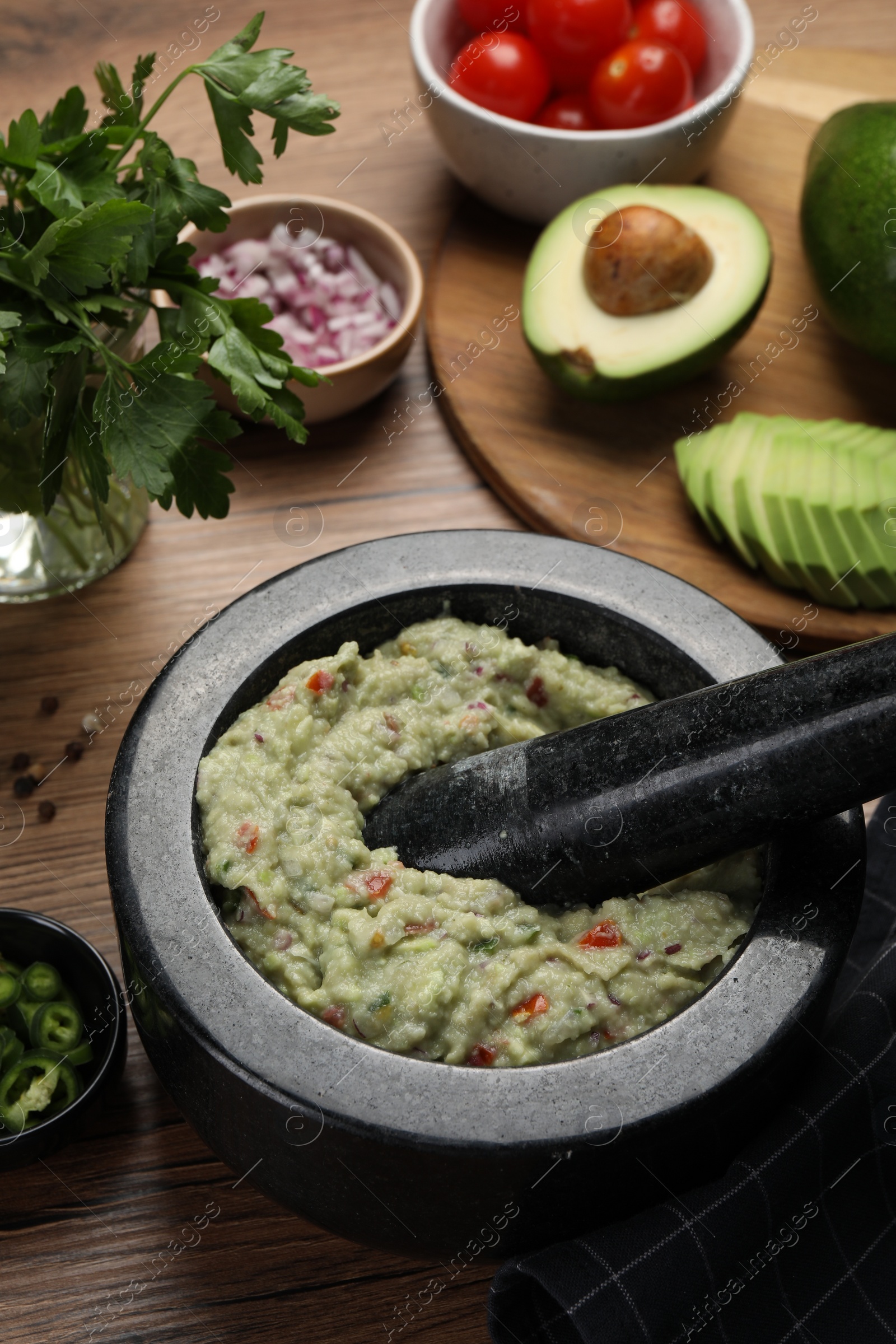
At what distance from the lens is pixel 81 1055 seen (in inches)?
61.1

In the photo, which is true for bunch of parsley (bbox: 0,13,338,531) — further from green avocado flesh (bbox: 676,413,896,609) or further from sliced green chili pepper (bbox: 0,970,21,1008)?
green avocado flesh (bbox: 676,413,896,609)

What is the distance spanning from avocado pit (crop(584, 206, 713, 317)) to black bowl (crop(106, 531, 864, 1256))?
3.03ft

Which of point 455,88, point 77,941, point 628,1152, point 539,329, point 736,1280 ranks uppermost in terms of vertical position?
point 455,88

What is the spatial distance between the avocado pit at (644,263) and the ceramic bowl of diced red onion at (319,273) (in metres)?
0.36

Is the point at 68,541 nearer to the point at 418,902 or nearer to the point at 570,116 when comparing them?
the point at 418,902

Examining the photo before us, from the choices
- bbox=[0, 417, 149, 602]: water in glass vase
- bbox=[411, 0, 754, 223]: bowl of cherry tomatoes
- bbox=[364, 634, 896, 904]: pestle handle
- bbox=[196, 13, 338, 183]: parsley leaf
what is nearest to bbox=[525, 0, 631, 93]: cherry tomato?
bbox=[411, 0, 754, 223]: bowl of cherry tomatoes

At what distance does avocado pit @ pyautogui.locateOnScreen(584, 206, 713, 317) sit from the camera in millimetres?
2230

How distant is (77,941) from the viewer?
1607 millimetres

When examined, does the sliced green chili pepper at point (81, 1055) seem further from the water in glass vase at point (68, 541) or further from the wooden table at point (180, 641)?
the water in glass vase at point (68, 541)

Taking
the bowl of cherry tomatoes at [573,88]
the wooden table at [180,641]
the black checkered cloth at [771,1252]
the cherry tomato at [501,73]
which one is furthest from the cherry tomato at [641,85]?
the black checkered cloth at [771,1252]

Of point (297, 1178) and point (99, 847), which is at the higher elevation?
point (297, 1178)

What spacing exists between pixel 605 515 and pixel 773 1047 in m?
1.20

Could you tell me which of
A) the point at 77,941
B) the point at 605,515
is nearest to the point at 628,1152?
the point at 77,941

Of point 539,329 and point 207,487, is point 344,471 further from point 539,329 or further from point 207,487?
point 207,487
